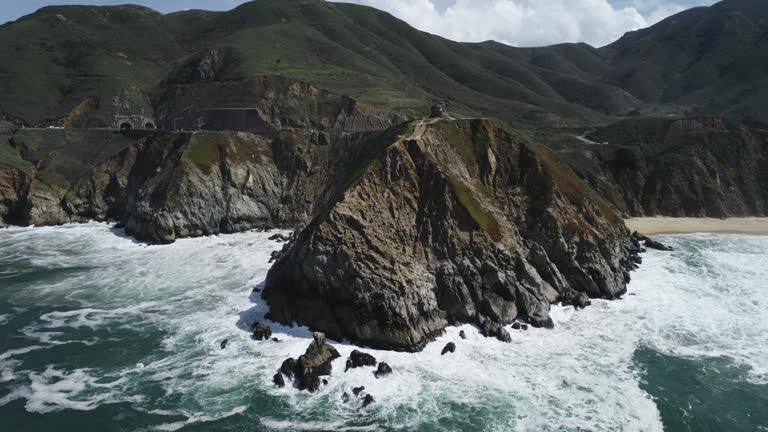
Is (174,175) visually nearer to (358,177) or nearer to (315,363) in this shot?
(358,177)

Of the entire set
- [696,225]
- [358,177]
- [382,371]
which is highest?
[358,177]

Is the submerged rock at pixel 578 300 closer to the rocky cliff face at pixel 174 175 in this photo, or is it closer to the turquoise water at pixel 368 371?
the turquoise water at pixel 368 371

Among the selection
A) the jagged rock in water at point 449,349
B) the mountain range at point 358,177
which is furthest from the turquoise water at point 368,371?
the mountain range at point 358,177

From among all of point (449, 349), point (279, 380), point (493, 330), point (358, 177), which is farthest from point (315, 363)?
point (358, 177)

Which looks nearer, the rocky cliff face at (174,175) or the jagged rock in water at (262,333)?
the jagged rock in water at (262,333)

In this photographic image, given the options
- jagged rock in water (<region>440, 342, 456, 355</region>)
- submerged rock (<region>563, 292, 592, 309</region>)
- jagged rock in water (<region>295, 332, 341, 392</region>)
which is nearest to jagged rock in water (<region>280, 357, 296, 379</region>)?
jagged rock in water (<region>295, 332, 341, 392</region>)

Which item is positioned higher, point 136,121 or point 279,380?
point 136,121
